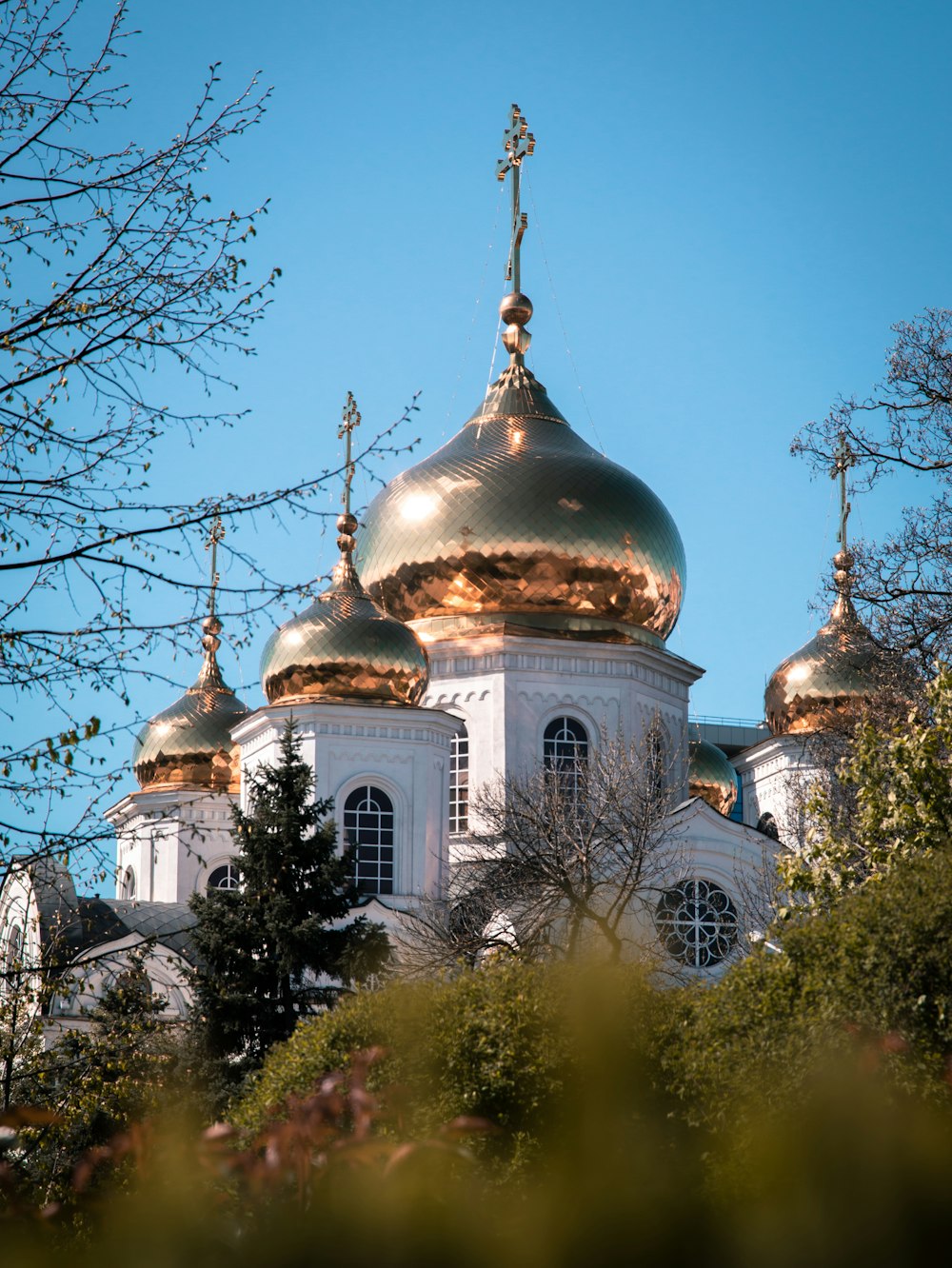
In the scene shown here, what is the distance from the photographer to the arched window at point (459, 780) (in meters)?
28.5

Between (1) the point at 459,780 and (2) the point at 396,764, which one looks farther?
(1) the point at 459,780

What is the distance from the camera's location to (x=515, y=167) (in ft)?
111

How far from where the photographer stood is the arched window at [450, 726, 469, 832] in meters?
28.5

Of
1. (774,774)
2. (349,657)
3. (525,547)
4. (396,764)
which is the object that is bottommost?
(396,764)

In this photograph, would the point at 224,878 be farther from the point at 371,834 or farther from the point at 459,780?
the point at 371,834

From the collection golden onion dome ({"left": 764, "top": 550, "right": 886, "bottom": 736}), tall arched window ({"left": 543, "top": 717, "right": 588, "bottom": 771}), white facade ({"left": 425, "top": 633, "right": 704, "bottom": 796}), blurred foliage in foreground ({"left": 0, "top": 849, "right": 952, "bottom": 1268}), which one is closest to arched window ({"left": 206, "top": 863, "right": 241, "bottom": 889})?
white facade ({"left": 425, "top": 633, "right": 704, "bottom": 796})

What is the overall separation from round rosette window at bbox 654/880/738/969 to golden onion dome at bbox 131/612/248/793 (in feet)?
32.1

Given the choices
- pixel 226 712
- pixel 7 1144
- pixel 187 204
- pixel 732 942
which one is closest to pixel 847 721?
pixel 732 942

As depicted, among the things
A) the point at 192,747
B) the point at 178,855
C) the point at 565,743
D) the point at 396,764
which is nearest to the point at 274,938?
the point at 396,764

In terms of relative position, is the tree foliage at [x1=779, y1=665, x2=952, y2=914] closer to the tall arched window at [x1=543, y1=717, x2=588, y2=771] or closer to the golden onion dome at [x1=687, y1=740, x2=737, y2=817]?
the tall arched window at [x1=543, y1=717, x2=588, y2=771]

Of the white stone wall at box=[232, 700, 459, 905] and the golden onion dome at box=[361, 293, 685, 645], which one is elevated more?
the golden onion dome at box=[361, 293, 685, 645]

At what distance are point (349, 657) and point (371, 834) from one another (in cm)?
270

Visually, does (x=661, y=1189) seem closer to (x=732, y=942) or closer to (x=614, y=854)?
(x=614, y=854)

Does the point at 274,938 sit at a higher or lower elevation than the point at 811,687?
lower
